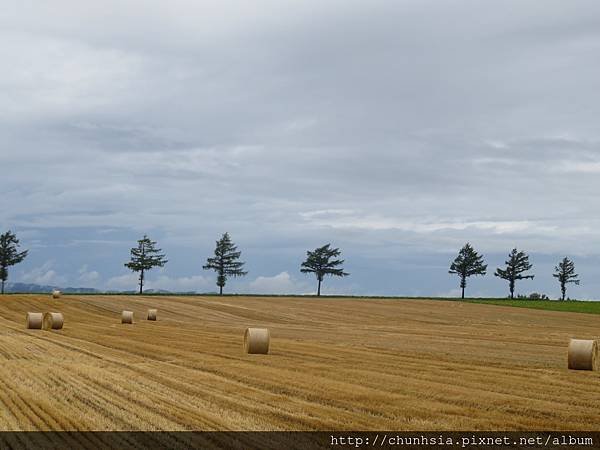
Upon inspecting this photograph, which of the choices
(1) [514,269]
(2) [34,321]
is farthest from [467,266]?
(2) [34,321]

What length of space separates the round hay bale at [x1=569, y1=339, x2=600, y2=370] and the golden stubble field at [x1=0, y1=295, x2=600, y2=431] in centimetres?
88

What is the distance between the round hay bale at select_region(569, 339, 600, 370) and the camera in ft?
79.9

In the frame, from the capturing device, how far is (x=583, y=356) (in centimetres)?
2436

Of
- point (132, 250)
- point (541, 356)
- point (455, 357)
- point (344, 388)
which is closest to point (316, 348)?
point (455, 357)

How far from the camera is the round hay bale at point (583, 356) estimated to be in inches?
958

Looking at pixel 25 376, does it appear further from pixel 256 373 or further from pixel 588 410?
pixel 588 410

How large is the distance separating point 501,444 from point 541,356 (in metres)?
18.4

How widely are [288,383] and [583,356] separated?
34.0 ft

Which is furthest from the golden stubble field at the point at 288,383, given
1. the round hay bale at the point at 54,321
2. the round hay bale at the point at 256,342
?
the round hay bale at the point at 256,342

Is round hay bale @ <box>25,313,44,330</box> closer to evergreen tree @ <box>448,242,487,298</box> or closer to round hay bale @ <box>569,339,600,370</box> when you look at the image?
round hay bale @ <box>569,339,600,370</box>

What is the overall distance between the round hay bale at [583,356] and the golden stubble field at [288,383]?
0.88m

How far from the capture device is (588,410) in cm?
1620

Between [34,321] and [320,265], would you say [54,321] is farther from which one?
[320,265]

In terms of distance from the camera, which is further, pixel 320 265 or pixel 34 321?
pixel 320 265
